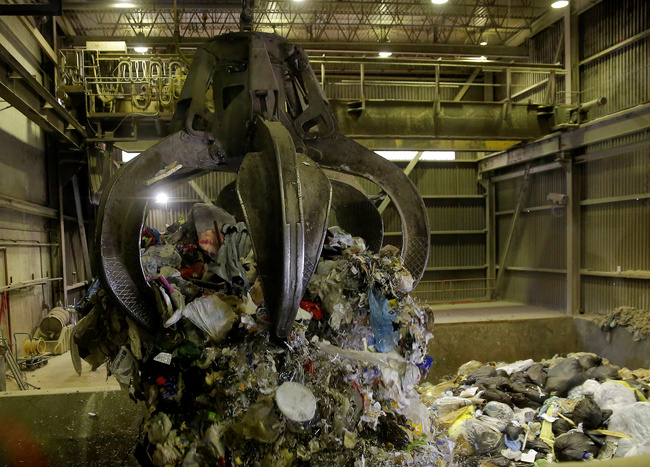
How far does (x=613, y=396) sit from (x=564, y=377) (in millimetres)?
739

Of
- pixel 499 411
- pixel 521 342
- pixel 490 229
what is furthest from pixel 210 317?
pixel 490 229

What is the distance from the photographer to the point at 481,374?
6422 mm

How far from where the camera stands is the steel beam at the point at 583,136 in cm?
665

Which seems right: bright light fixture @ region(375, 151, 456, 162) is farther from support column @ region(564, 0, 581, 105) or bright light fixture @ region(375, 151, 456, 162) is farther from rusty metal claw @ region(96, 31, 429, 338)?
rusty metal claw @ region(96, 31, 429, 338)

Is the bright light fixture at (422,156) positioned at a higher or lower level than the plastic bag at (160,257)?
higher

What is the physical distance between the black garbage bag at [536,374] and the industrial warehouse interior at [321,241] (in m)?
0.04

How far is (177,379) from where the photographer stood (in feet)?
6.66

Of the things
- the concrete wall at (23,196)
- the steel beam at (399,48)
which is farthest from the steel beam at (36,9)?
the steel beam at (399,48)

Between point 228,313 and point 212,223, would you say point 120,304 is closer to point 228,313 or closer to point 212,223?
point 228,313

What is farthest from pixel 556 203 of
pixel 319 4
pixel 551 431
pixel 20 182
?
pixel 20 182

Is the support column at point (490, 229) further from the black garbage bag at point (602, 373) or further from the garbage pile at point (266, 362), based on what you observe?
the garbage pile at point (266, 362)

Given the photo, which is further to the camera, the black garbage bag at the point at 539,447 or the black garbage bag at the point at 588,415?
the black garbage bag at the point at 588,415

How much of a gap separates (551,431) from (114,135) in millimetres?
7255

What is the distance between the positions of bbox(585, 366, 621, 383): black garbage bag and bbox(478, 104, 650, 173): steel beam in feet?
11.5
